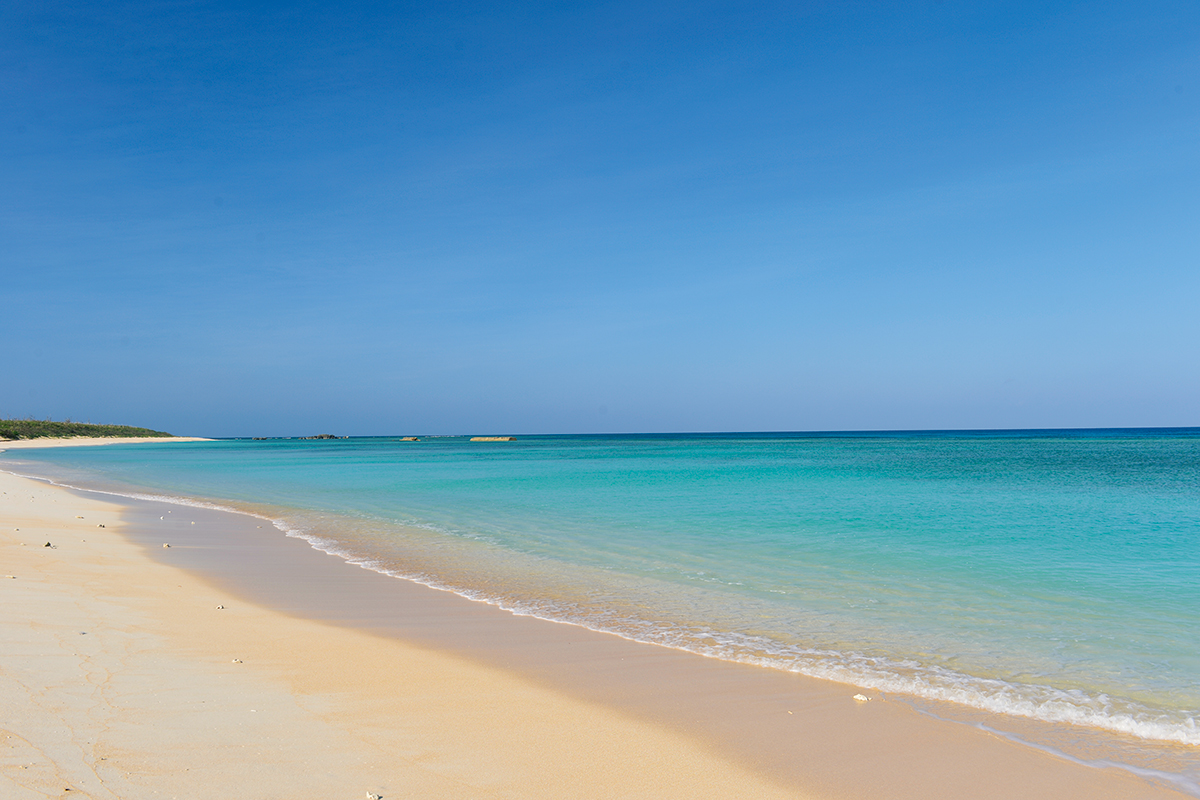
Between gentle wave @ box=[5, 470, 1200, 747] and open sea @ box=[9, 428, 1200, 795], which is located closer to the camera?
gentle wave @ box=[5, 470, 1200, 747]

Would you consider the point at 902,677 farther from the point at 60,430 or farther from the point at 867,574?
the point at 60,430

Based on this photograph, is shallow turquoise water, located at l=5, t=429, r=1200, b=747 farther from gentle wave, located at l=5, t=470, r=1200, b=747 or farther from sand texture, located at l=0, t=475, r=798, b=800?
sand texture, located at l=0, t=475, r=798, b=800

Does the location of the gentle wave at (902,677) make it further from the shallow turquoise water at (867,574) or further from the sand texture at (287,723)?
the sand texture at (287,723)

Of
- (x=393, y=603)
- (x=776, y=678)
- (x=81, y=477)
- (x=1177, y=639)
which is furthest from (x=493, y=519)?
(x=81, y=477)

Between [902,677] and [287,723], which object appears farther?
[902,677]

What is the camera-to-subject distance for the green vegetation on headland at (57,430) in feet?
305

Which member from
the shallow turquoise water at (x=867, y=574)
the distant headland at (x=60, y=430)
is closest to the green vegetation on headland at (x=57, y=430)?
the distant headland at (x=60, y=430)

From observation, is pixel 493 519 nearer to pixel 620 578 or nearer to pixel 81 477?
pixel 620 578

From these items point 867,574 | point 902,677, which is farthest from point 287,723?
point 867,574

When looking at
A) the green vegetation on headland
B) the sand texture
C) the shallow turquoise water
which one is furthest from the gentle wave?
the green vegetation on headland

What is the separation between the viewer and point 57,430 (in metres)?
108

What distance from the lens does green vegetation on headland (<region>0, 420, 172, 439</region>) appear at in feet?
305

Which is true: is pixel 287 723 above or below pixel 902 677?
above

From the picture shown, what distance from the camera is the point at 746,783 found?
13.1ft
